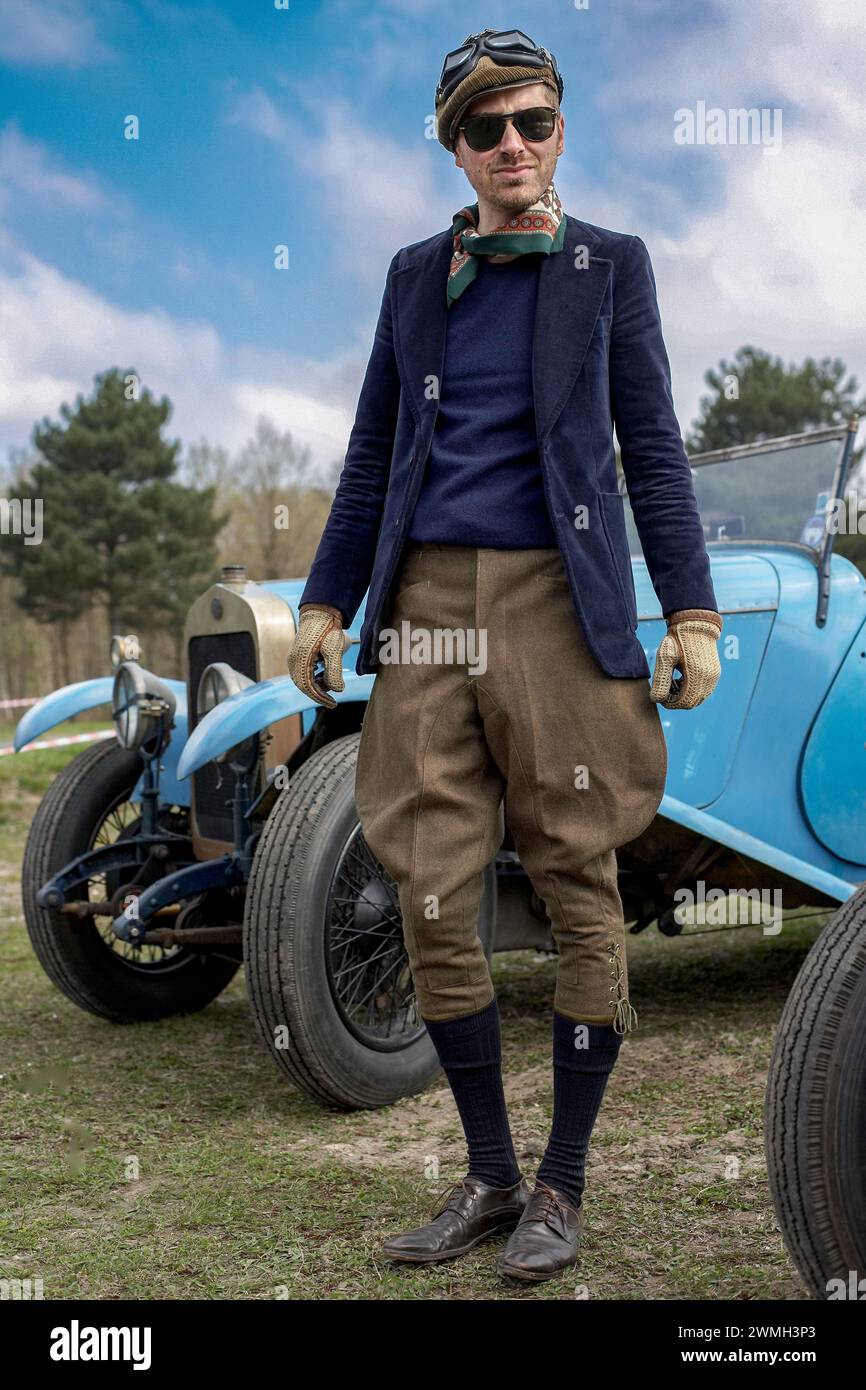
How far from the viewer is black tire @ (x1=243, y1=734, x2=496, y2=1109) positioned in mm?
3137

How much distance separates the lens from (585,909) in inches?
87.2

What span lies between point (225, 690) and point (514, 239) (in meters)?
1.90

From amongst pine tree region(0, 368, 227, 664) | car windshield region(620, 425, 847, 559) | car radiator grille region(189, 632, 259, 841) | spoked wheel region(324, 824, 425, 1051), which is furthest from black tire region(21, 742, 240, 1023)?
pine tree region(0, 368, 227, 664)

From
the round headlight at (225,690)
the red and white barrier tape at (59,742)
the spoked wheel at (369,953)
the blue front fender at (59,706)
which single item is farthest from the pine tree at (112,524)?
the spoked wheel at (369,953)

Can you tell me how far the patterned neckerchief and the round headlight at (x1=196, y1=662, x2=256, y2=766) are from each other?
1.65 m

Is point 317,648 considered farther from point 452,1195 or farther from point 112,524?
point 112,524

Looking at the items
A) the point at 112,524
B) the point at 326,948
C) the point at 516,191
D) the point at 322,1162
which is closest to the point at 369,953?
the point at 326,948

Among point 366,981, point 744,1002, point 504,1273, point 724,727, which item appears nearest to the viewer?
point 504,1273

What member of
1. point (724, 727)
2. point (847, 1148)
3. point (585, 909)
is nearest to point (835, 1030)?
point (847, 1148)

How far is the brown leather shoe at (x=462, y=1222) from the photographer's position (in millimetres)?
2213

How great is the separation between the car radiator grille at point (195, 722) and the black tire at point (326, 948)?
2.24 ft

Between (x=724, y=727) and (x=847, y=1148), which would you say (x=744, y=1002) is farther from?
(x=847, y=1148)
